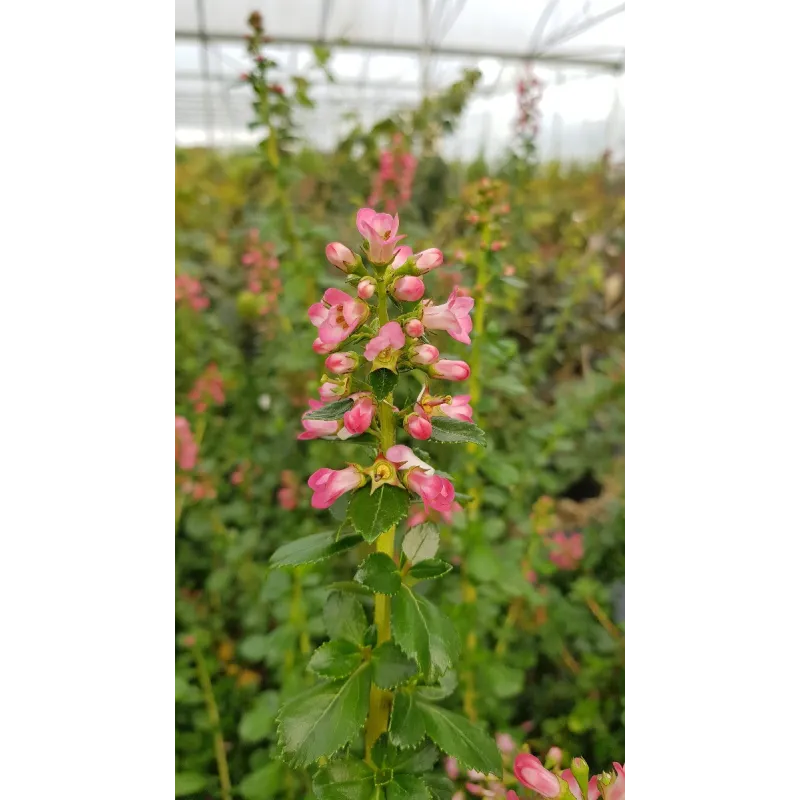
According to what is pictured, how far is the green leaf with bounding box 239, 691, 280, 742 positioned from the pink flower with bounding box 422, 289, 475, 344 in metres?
0.72

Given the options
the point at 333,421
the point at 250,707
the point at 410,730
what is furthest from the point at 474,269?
the point at 250,707

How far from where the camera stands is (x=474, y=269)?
865mm

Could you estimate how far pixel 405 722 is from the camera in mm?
429

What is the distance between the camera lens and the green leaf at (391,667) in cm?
43

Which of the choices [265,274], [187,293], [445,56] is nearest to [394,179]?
[265,274]

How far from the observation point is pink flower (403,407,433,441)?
399 millimetres

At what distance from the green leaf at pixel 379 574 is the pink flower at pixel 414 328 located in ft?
0.51

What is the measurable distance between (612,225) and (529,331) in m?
0.36

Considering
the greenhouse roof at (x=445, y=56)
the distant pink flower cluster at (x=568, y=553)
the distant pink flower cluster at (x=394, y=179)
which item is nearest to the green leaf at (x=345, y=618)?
the distant pink flower cluster at (x=568, y=553)

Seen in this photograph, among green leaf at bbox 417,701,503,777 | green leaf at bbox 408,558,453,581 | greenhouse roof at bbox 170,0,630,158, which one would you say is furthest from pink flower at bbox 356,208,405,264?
greenhouse roof at bbox 170,0,630,158

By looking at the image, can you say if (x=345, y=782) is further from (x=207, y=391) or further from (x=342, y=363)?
(x=207, y=391)

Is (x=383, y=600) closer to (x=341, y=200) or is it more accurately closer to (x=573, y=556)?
(x=573, y=556)

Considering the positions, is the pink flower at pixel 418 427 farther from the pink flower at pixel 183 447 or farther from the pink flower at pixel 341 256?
the pink flower at pixel 183 447

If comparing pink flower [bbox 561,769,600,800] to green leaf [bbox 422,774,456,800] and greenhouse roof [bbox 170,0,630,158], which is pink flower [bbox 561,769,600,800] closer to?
green leaf [bbox 422,774,456,800]
